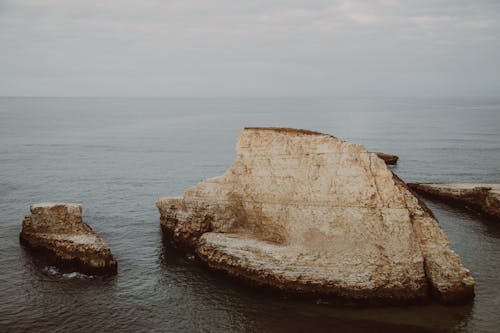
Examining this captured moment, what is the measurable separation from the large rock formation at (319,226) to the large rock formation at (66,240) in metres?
6.16

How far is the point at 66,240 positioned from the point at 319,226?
16.8 metres

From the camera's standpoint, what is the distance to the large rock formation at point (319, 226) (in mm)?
26516

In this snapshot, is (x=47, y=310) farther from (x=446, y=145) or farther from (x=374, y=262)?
(x=446, y=145)

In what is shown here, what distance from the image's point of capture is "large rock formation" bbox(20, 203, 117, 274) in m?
29.9

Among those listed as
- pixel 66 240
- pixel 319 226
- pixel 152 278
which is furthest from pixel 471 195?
pixel 66 240

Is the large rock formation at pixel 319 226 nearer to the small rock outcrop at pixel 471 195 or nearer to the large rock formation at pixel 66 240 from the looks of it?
the large rock formation at pixel 66 240

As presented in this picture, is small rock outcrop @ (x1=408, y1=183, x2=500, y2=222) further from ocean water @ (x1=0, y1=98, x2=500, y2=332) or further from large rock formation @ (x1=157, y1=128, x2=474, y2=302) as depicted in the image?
large rock formation @ (x1=157, y1=128, x2=474, y2=302)

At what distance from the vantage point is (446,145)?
9181cm

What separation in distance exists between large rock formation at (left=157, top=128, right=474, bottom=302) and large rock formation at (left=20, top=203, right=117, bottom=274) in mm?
6163

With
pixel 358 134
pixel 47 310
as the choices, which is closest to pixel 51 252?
pixel 47 310

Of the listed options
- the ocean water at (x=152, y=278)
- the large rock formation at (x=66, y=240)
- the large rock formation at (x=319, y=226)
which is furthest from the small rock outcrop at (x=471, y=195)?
the large rock formation at (x=66, y=240)

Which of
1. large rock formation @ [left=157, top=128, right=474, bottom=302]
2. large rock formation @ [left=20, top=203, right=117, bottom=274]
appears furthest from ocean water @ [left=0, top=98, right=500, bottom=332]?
large rock formation @ [left=157, top=128, right=474, bottom=302]

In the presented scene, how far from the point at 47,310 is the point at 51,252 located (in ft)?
22.1

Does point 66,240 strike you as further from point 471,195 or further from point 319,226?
point 471,195
